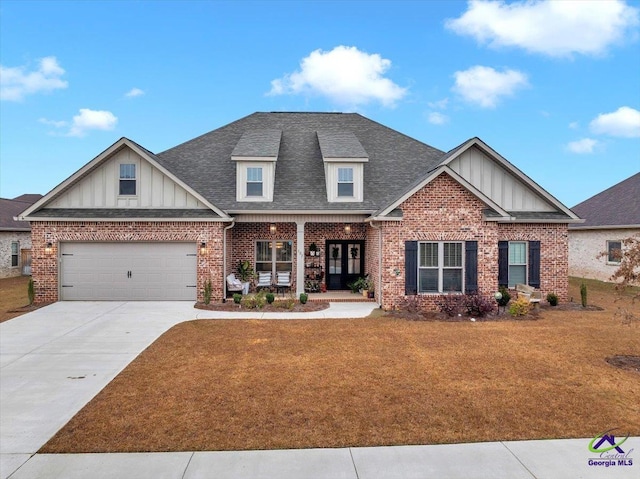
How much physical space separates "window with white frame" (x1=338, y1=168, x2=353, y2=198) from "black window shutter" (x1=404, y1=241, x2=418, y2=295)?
3848 mm

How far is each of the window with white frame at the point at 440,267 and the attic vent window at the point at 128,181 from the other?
11047 millimetres

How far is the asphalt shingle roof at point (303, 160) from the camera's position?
15.4 meters

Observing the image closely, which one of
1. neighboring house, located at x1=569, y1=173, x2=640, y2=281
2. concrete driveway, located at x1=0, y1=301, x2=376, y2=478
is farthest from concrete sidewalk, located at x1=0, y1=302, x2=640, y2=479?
neighboring house, located at x1=569, y1=173, x2=640, y2=281

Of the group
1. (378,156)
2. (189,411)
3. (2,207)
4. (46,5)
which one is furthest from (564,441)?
(2,207)

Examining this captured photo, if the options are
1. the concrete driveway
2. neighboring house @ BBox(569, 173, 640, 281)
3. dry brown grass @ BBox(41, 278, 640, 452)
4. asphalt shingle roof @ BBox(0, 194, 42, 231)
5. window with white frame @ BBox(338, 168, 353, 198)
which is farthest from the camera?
asphalt shingle roof @ BBox(0, 194, 42, 231)

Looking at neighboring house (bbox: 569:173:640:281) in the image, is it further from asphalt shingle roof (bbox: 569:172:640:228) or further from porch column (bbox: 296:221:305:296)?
porch column (bbox: 296:221:305:296)

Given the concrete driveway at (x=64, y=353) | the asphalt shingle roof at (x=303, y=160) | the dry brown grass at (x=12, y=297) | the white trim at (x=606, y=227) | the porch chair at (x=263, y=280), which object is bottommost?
the concrete driveway at (x=64, y=353)

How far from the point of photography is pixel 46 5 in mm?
16312

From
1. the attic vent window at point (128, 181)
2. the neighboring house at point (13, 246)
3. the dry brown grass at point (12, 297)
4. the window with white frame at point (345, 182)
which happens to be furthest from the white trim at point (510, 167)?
the neighboring house at point (13, 246)

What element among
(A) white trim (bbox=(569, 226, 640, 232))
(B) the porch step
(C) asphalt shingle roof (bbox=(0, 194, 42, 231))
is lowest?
(B) the porch step

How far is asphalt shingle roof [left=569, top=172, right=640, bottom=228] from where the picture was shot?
2064 centimetres

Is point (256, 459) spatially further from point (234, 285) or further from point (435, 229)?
point (234, 285)

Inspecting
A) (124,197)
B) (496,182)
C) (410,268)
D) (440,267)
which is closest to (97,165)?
(124,197)

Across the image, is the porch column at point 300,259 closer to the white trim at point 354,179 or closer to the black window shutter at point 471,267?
the white trim at point 354,179
